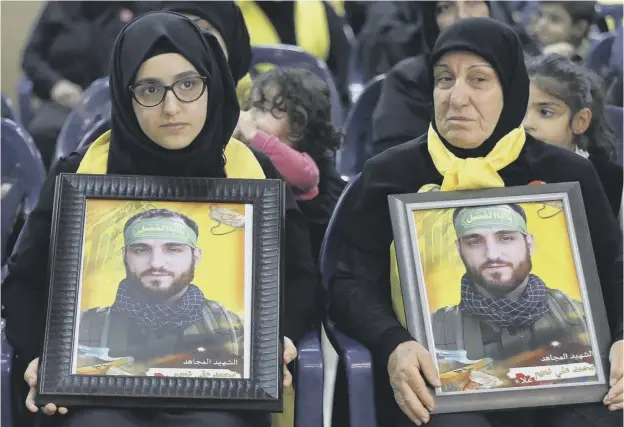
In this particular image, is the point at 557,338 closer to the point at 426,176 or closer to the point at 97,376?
the point at 426,176

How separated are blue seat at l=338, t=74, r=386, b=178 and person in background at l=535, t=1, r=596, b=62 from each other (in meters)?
1.26

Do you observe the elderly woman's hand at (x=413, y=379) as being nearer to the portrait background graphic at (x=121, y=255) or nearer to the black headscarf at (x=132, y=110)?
the portrait background graphic at (x=121, y=255)

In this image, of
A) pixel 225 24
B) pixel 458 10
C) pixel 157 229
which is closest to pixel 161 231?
pixel 157 229

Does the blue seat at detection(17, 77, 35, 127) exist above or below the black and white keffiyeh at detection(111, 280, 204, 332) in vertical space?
above

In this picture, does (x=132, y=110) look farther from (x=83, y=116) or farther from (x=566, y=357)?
(x=83, y=116)

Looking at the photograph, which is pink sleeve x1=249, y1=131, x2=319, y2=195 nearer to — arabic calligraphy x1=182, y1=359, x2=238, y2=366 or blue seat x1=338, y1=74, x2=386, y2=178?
blue seat x1=338, y1=74, x2=386, y2=178

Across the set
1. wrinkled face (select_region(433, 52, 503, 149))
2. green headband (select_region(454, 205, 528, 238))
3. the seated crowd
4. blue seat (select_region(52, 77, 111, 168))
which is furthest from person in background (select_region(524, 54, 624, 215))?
blue seat (select_region(52, 77, 111, 168))

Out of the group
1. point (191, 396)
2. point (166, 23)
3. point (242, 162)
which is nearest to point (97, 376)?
point (191, 396)

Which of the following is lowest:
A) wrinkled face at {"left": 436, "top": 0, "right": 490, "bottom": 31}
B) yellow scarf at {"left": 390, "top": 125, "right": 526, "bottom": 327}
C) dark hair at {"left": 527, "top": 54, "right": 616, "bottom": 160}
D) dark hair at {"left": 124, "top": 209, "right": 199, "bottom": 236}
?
dark hair at {"left": 124, "top": 209, "right": 199, "bottom": 236}

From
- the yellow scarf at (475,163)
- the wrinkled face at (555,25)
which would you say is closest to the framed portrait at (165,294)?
the yellow scarf at (475,163)

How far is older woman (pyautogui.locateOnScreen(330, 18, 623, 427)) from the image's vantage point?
2072 millimetres

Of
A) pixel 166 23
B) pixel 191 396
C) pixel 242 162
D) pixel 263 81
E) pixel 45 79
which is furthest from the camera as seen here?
pixel 45 79

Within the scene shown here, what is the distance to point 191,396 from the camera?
73.6 inches

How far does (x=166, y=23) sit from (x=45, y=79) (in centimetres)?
286
